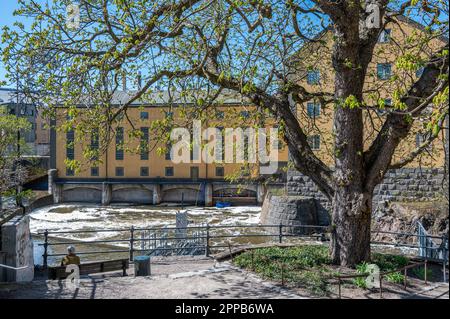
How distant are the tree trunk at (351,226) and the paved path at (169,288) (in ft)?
7.54

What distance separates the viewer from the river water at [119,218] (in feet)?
103

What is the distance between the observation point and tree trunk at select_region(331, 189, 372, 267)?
1010 cm

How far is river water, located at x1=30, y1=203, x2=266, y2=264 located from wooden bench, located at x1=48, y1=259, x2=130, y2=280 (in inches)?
678

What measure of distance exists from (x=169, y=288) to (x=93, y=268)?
281 cm

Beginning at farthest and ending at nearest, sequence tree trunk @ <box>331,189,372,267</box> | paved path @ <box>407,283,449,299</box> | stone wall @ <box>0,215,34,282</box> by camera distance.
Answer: tree trunk @ <box>331,189,372,267</box> < stone wall @ <box>0,215,34,282</box> < paved path @ <box>407,283,449,299</box>

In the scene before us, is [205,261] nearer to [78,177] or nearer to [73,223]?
[73,223]

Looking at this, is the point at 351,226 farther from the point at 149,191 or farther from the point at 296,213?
the point at 149,191

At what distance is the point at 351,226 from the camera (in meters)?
10.2

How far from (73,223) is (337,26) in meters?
32.7

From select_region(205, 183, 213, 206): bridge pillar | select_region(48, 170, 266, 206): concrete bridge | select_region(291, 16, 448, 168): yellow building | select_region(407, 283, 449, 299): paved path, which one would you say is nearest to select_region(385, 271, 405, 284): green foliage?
select_region(407, 283, 449, 299): paved path

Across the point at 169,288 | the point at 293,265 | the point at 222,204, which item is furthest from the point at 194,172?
the point at 169,288

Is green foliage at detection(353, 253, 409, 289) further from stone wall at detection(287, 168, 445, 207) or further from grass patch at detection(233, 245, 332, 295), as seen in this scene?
stone wall at detection(287, 168, 445, 207)

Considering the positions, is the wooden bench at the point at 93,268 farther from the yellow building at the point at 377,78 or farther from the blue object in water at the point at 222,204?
the blue object in water at the point at 222,204
